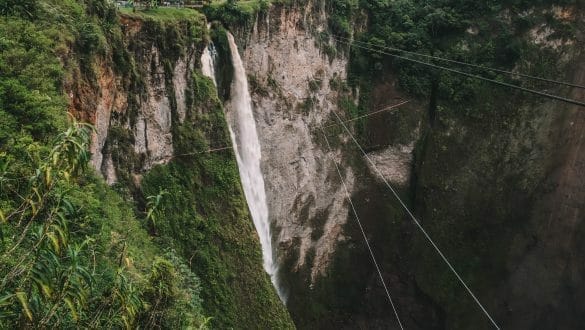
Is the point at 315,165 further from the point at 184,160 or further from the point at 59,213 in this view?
the point at 59,213

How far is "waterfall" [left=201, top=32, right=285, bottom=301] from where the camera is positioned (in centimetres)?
1645

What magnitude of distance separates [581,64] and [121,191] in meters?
21.8

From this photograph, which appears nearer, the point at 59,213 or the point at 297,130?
the point at 59,213

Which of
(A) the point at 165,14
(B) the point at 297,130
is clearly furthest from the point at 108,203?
(B) the point at 297,130

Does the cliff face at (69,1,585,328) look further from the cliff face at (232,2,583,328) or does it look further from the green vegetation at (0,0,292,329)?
the green vegetation at (0,0,292,329)

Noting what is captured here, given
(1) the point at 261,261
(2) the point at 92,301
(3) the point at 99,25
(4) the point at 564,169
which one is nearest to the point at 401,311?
(4) the point at 564,169

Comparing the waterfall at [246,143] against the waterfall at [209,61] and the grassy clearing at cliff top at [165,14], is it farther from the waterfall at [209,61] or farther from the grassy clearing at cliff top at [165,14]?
the grassy clearing at cliff top at [165,14]

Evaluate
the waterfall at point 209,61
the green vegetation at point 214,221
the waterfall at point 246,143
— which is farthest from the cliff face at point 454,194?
the green vegetation at point 214,221

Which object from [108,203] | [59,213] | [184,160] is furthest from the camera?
[184,160]

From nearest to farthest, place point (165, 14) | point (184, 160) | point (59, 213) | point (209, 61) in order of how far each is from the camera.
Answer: point (59, 213), point (165, 14), point (184, 160), point (209, 61)

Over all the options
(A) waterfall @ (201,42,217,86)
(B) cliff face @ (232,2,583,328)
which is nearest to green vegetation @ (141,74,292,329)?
(A) waterfall @ (201,42,217,86)

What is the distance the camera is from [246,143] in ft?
56.4

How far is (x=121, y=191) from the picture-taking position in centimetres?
1177

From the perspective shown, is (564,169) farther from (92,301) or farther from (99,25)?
(92,301)
